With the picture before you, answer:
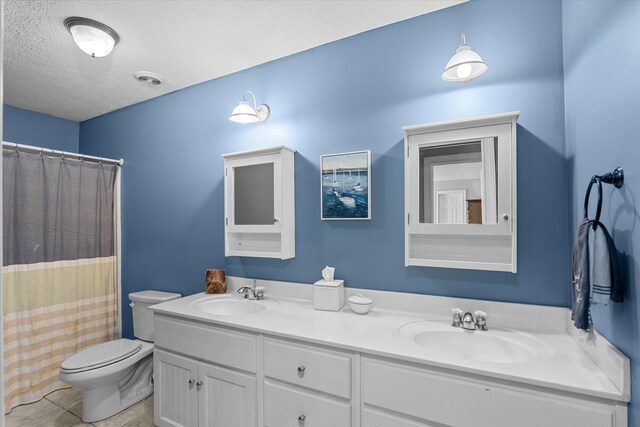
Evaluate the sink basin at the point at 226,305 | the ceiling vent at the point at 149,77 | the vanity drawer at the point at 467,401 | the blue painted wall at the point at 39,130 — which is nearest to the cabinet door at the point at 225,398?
the sink basin at the point at 226,305

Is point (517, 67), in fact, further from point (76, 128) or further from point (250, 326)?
point (76, 128)

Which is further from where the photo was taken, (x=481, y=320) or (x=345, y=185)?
(x=345, y=185)

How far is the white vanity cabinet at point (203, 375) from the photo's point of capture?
1738 millimetres

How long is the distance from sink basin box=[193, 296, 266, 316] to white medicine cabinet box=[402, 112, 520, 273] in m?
1.08

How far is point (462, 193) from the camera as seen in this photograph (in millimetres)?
1657

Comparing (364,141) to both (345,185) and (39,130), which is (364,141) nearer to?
(345,185)

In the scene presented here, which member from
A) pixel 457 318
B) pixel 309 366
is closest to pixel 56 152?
pixel 309 366

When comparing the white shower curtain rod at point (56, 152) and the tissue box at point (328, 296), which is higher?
the white shower curtain rod at point (56, 152)

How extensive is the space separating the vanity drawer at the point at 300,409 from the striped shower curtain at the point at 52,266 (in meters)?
2.07

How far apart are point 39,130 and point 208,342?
2.91m

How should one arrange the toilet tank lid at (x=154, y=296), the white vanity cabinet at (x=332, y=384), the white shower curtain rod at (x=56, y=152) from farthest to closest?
1. the toilet tank lid at (x=154, y=296)
2. the white shower curtain rod at (x=56, y=152)
3. the white vanity cabinet at (x=332, y=384)

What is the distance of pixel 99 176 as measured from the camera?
302cm

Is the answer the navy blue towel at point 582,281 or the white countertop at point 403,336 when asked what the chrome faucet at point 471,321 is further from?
the navy blue towel at point 582,281

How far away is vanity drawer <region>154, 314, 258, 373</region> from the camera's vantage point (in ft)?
5.67
